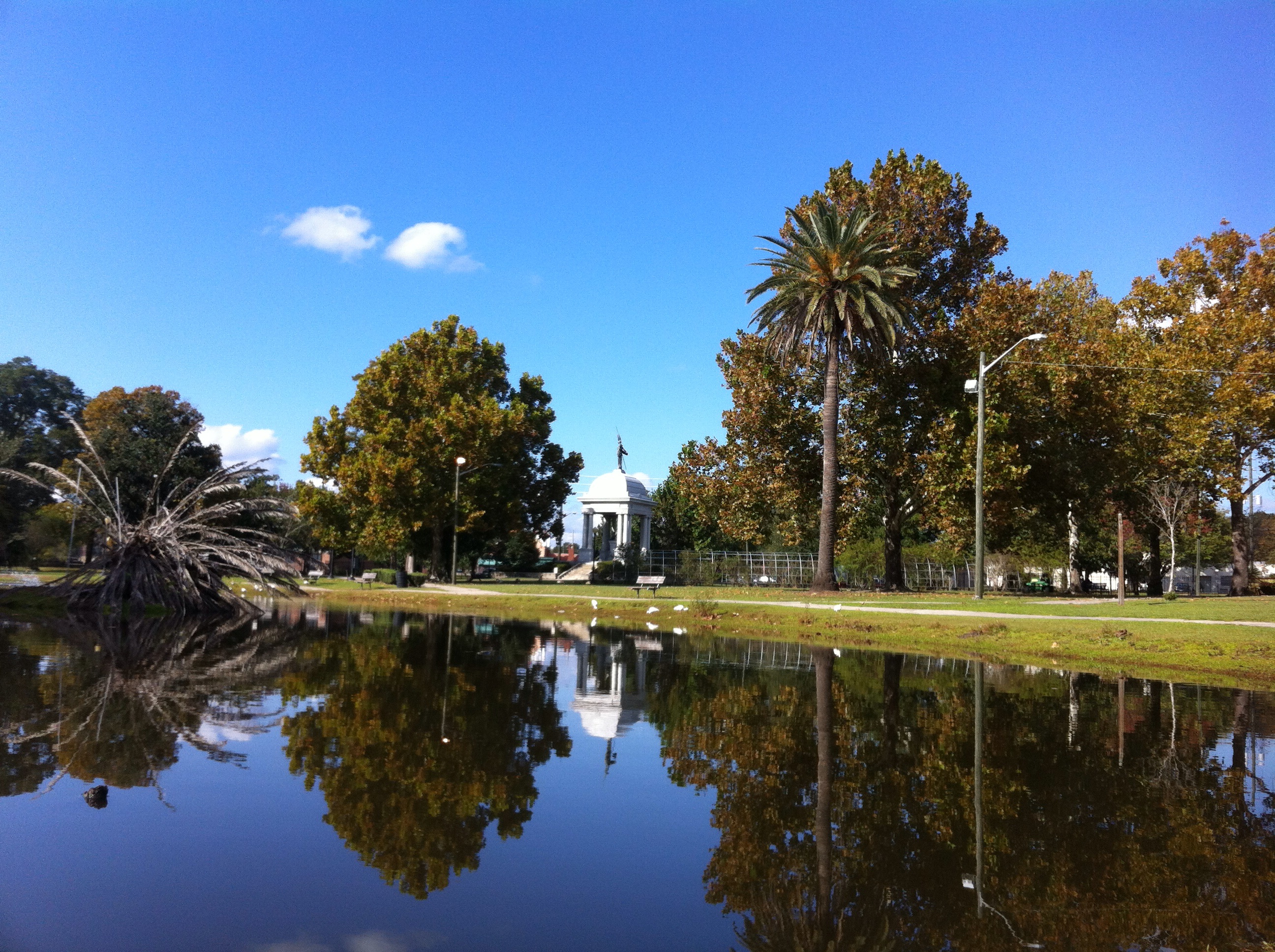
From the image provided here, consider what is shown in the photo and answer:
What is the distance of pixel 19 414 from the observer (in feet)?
254

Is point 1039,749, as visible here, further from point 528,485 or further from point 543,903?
point 528,485

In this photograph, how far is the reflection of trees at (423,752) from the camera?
5602mm

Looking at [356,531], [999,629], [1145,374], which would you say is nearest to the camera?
[999,629]

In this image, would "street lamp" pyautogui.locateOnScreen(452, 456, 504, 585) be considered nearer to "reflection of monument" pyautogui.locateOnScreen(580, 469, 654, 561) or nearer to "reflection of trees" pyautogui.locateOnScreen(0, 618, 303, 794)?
"reflection of monument" pyautogui.locateOnScreen(580, 469, 654, 561)

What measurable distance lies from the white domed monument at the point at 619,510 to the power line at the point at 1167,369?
31516 millimetres

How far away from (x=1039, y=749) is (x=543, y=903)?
608 centimetres

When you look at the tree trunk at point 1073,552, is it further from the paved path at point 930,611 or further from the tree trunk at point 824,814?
the tree trunk at point 824,814

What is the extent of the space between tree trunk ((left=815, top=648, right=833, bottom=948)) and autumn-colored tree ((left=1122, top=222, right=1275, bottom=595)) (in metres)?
28.7

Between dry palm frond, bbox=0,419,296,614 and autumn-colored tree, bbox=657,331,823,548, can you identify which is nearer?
dry palm frond, bbox=0,419,296,614

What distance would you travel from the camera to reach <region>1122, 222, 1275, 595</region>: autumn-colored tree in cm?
3328

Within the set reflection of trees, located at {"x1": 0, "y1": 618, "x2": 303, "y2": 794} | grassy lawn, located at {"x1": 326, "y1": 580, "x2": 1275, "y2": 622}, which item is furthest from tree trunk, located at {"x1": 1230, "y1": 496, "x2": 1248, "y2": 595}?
reflection of trees, located at {"x1": 0, "y1": 618, "x2": 303, "y2": 794}

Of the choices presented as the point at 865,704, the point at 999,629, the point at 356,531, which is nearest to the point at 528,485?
the point at 356,531

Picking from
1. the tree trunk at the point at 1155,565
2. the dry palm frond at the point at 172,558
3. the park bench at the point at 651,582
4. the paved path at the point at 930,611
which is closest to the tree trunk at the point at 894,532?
the park bench at the point at 651,582

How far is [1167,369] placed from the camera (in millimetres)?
33656
